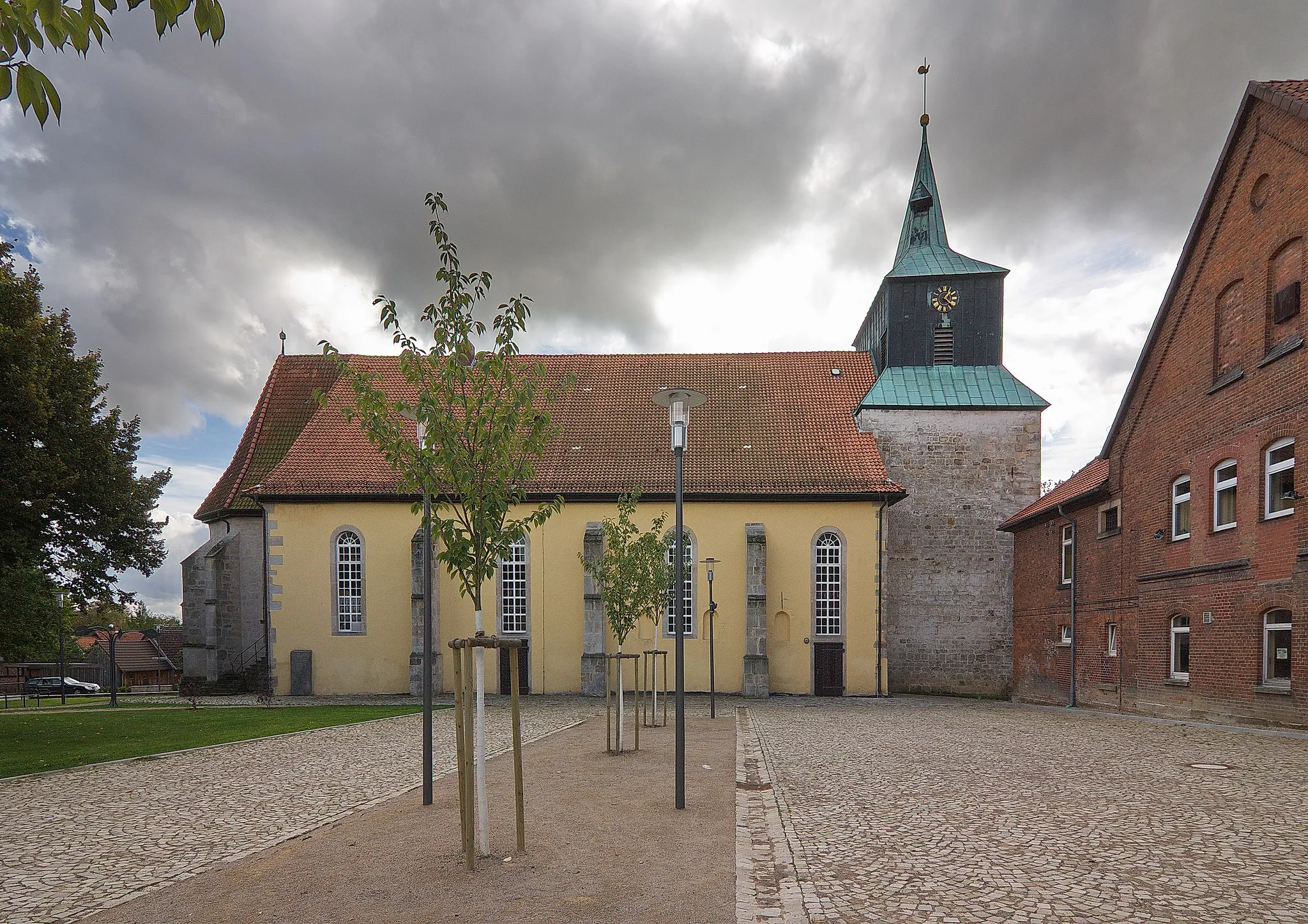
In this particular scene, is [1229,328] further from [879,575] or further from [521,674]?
[521,674]

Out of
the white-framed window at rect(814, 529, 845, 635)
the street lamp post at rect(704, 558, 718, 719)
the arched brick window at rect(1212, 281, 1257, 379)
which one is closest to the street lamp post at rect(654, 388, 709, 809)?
the street lamp post at rect(704, 558, 718, 719)

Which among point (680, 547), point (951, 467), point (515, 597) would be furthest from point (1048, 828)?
point (951, 467)

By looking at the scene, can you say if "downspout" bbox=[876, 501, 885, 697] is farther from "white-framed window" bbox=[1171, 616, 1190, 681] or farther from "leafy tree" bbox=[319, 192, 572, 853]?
"leafy tree" bbox=[319, 192, 572, 853]

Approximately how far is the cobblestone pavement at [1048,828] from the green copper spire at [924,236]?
19.3m

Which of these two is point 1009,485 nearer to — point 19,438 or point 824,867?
point 824,867

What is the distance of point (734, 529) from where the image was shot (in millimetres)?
25531

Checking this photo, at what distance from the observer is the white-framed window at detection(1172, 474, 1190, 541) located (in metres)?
17.6

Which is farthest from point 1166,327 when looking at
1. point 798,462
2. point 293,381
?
point 293,381

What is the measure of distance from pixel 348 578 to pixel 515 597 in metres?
5.52

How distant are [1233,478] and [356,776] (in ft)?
55.1

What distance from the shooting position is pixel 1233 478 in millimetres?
16047

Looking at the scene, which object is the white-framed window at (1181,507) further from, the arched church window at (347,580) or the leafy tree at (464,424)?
the arched church window at (347,580)

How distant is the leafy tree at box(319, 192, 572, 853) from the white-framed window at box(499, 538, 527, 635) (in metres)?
19.0

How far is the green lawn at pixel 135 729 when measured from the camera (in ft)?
42.5
